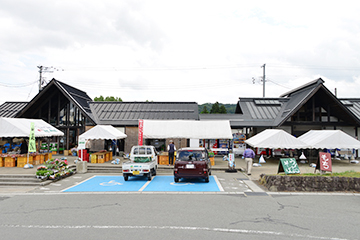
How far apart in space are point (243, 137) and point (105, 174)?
46.7 feet

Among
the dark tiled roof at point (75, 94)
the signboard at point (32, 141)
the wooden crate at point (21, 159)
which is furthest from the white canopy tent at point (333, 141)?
the dark tiled roof at point (75, 94)

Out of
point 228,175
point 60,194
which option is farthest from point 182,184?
point 60,194

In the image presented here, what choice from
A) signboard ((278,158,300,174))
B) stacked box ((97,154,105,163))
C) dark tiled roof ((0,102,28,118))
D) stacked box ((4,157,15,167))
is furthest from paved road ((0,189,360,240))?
dark tiled roof ((0,102,28,118))

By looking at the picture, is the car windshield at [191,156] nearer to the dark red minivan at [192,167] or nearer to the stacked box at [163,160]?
the dark red minivan at [192,167]

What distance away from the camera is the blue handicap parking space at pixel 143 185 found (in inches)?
447

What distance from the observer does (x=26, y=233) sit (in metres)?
5.84

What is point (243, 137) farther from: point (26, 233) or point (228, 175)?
point (26, 233)

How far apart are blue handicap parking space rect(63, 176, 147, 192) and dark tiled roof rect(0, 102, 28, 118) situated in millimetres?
19975

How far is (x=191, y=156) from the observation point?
12938 mm

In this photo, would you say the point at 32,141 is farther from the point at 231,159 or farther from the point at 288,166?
the point at 288,166

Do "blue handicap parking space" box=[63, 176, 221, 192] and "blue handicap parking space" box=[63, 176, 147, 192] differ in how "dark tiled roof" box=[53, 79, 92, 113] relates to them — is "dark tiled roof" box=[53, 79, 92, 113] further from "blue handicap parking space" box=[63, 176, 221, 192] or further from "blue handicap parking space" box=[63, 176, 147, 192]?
"blue handicap parking space" box=[63, 176, 221, 192]

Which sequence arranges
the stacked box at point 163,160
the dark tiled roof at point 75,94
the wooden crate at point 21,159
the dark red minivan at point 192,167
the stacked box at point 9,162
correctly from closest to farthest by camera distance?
the dark red minivan at point 192,167 < the wooden crate at point 21,159 < the stacked box at point 9,162 < the stacked box at point 163,160 < the dark tiled roof at point 75,94

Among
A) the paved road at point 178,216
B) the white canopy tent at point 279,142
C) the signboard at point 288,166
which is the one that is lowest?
the paved road at point 178,216

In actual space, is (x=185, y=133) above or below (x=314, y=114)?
below
